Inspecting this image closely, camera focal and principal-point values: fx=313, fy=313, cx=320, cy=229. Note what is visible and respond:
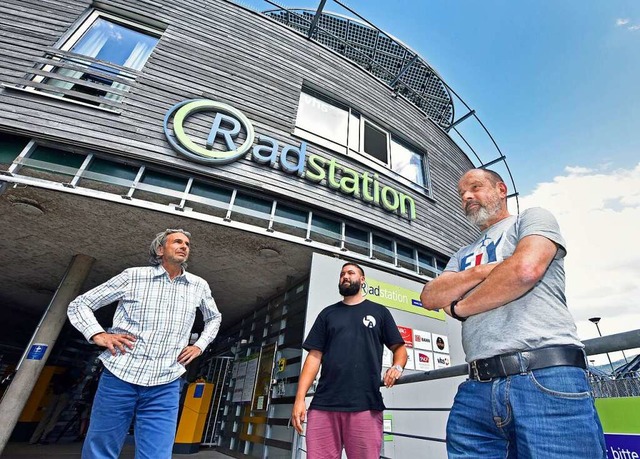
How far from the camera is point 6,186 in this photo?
4574 mm

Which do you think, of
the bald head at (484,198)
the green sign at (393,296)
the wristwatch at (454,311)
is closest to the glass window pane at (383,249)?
the green sign at (393,296)

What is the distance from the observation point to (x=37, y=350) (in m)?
5.00

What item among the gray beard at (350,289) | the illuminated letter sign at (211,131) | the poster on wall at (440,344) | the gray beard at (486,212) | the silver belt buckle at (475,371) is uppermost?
the illuminated letter sign at (211,131)

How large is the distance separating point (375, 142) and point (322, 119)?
5.15ft

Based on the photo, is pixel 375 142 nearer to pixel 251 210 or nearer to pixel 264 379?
pixel 251 210

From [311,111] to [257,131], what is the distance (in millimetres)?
1686

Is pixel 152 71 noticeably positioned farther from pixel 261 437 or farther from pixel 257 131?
pixel 261 437

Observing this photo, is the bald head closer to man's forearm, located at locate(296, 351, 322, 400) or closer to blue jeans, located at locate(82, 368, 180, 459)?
man's forearm, located at locate(296, 351, 322, 400)

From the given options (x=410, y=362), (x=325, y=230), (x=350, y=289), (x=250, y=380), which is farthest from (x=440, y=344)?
(x=350, y=289)

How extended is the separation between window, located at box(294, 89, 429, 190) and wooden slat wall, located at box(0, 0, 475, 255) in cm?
26

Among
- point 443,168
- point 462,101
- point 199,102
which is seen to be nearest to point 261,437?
point 199,102

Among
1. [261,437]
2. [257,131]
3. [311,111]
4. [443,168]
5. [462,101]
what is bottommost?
[261,437]

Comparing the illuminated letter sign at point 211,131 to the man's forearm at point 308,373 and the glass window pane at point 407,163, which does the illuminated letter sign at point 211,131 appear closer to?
the glass window pane at point 407,163

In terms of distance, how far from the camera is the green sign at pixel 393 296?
5605mm
